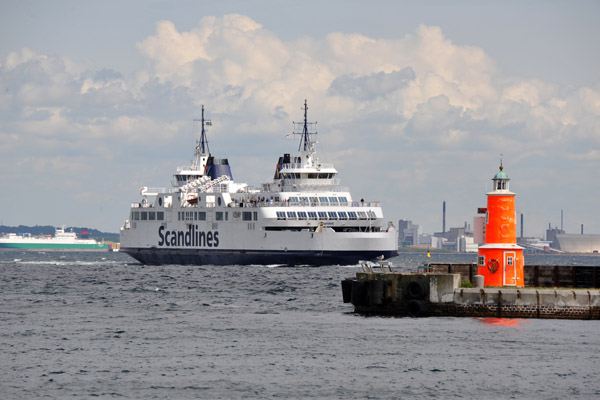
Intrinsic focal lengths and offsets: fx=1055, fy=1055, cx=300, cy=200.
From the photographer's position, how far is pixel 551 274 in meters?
45.1

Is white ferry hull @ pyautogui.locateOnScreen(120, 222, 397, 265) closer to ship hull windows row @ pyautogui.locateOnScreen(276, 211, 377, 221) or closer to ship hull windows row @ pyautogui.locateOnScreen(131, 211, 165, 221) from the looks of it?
ship hull windows row @ pyautogui.locateOnScreen(276, 211, 377, 221)

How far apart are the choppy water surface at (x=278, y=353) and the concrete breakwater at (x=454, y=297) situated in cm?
51

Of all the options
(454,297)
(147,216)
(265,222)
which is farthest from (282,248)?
(454,297)

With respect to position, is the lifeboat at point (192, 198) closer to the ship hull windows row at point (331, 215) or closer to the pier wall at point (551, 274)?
the ship hull windows row at point (331, 215)

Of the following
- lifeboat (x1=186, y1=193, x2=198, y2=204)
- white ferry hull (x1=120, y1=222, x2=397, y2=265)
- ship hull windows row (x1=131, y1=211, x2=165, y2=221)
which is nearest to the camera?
white ferry hull (x1=120, y1=222, x2=397, y2=265)

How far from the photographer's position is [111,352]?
3384 centimetres

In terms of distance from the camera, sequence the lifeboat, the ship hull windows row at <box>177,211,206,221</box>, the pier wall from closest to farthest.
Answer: the pier wall → the ship hull windows row at <box>177,211,206,221</box> → the lifeboat

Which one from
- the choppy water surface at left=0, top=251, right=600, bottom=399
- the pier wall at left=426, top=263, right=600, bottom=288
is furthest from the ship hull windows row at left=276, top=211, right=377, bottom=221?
the pier wall at left=426, top=263, right=600, bottom=288

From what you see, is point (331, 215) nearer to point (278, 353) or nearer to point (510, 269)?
point (510, 269)

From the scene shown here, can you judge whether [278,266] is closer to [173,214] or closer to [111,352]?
[173,214]

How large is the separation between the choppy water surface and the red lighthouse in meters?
2.59

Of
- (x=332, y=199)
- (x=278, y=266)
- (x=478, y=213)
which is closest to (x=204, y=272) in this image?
(x=278, y=266)

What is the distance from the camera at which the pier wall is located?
143ft

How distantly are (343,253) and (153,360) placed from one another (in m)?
55.4
